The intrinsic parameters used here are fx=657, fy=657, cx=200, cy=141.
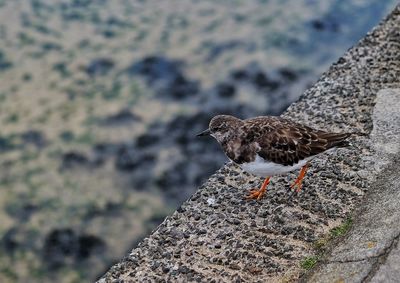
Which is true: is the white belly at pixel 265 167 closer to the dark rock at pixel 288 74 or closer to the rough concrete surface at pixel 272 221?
the rough concrete surface at pixel 272 221

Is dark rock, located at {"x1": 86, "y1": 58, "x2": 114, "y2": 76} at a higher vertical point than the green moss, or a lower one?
higher

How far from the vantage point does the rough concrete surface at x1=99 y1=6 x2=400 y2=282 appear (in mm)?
5430

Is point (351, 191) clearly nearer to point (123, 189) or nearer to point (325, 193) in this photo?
point (325, 193)

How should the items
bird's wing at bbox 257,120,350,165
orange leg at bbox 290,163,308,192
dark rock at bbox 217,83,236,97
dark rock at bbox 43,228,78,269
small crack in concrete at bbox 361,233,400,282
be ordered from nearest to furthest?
small crack in concrete at bbox 361,233,400,282 < bird's wing at bbox 257,120,350,165 < orange leg at bbox 290,163,308,192 < dark rock at bbox 43,228,78,269 < dark rock at bbox 217,83,236,97

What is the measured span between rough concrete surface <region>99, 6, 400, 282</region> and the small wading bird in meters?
0.23

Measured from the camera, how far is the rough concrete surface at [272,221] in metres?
5.43

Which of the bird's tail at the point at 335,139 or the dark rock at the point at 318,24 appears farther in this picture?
the dark rock at the point at 318,24

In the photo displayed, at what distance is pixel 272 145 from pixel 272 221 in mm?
690

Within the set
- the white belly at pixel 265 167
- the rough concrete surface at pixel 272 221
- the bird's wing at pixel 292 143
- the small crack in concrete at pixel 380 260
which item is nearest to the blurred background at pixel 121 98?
the rough concrete surface at pixel 272 221

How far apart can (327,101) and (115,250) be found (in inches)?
119

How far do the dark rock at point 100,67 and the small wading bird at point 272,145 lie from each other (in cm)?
466

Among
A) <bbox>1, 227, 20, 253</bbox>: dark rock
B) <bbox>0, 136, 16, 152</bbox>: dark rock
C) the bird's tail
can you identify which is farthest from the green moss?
<bbox>0, 136, 16, 152</bbox>: dark rock

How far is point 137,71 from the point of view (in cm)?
1059

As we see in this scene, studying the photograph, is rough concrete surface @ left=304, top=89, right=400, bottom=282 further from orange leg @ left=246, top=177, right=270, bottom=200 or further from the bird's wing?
orange leg @ left=246, top=177, right=270, bottom=200
